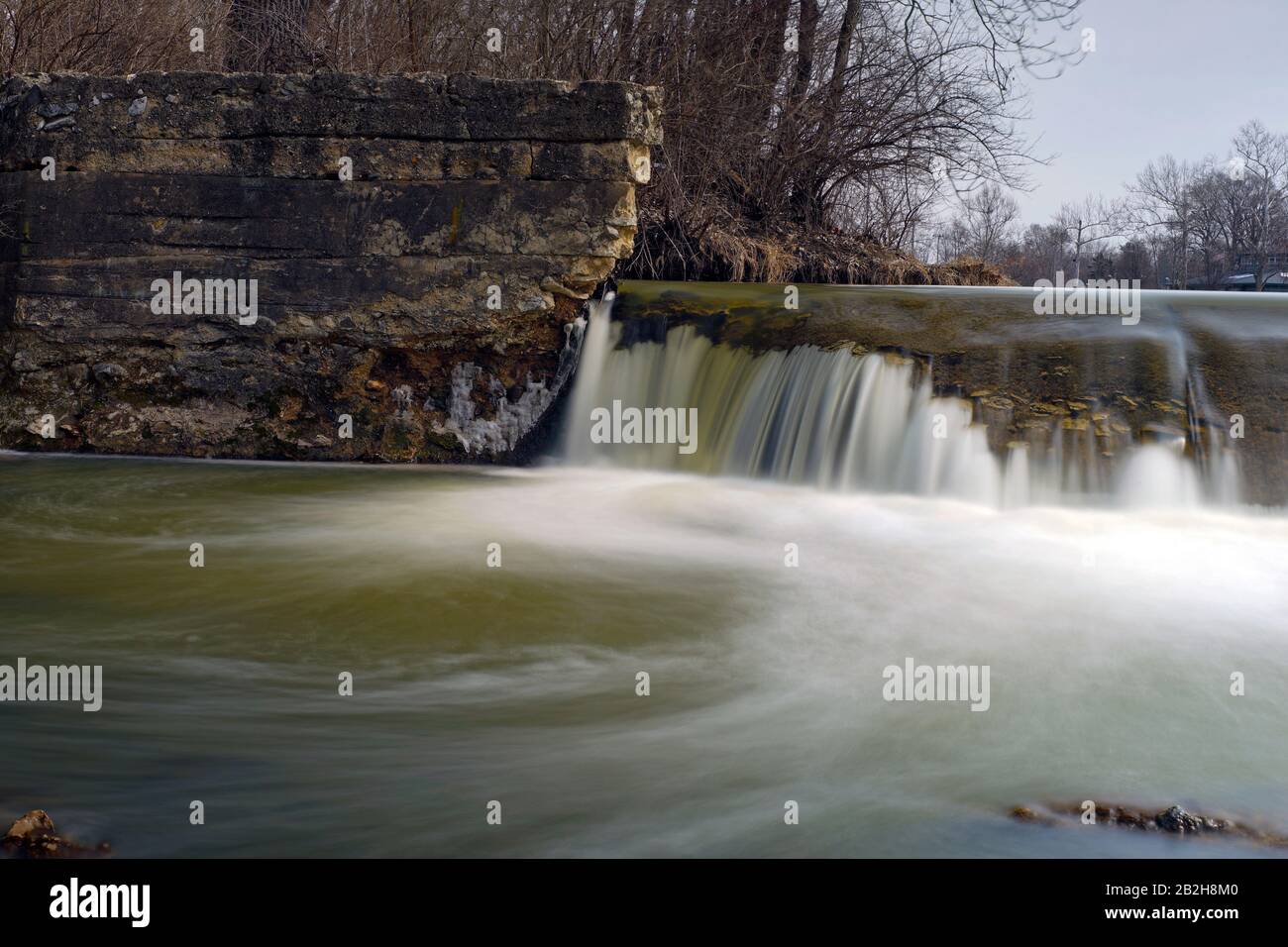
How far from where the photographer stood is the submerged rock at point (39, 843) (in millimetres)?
2861

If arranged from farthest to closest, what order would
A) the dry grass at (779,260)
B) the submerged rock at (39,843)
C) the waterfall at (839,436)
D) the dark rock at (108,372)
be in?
the dry grass at (779,260)
the dark rock at (108,372)
the waterfall at (839,436)
the submerged rock at (39,843)

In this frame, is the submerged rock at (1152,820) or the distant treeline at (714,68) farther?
the distant treeline at (714,68)

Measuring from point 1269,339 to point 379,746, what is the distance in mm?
6384

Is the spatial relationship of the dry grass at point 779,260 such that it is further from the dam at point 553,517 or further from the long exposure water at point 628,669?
the long exposure water at point 628,669

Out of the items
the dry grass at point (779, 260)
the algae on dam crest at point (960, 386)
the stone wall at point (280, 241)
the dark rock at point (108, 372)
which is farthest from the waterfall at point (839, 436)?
the dark rock at point (108, 372)

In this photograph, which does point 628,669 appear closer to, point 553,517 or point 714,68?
point 553,517

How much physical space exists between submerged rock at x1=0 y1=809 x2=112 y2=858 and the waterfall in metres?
5.61

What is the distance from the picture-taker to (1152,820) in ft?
A: 10.8

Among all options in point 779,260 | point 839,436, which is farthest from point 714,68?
point 839,436

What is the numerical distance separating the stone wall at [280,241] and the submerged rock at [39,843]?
19.7 ft

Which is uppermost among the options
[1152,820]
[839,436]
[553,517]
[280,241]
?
[280,241]

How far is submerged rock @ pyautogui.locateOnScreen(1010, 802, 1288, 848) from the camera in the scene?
3229 millimetres

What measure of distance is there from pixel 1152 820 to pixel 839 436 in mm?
4812
